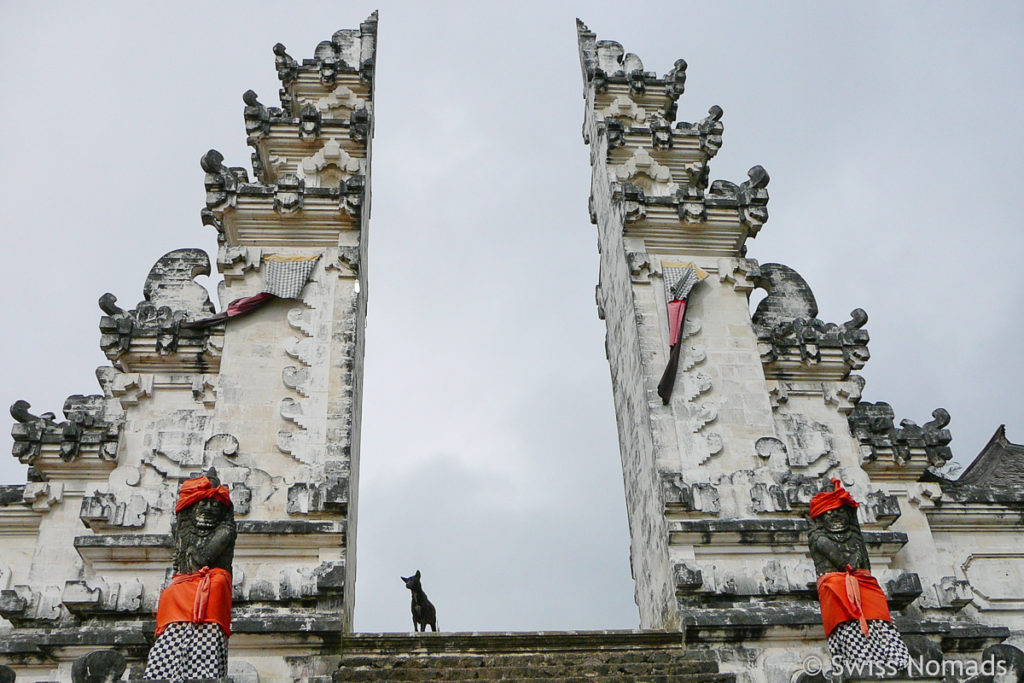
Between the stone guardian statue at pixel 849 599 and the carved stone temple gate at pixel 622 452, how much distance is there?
1044 millimetres

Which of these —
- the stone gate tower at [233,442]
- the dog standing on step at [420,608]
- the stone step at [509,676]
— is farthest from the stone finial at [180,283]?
the stone step at [509,676]

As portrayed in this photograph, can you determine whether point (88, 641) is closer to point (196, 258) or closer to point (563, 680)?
point (563, 680)

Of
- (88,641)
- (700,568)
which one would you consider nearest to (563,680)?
(700,568)

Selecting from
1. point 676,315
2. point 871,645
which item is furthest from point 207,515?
point 676,315

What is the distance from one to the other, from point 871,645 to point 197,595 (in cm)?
616

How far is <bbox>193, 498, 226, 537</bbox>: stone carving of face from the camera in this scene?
9.61 meters

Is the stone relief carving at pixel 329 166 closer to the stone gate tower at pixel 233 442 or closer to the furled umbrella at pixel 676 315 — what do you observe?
the stone gate tower at pixel 233 442

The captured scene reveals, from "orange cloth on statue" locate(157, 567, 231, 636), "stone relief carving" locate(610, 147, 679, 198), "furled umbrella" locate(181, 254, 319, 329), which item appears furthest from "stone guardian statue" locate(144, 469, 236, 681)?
"stone relief carving" locate(610, 147, 679, 198)

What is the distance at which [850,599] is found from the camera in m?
9.50

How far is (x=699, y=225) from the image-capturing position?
16.2m

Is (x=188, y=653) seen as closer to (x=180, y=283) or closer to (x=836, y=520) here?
(x=836, y=520)

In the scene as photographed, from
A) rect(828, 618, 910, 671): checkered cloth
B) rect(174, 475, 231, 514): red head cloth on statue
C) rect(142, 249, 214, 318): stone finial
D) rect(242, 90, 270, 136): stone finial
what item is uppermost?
rect(242, 90, 270, 136): stone finial

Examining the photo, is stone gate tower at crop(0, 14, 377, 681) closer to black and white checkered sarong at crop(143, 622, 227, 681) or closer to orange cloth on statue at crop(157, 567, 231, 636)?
orange cloth on statue at crop(157, 567, 231, 636)

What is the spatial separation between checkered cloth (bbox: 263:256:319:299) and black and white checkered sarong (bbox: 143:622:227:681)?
252 inches
